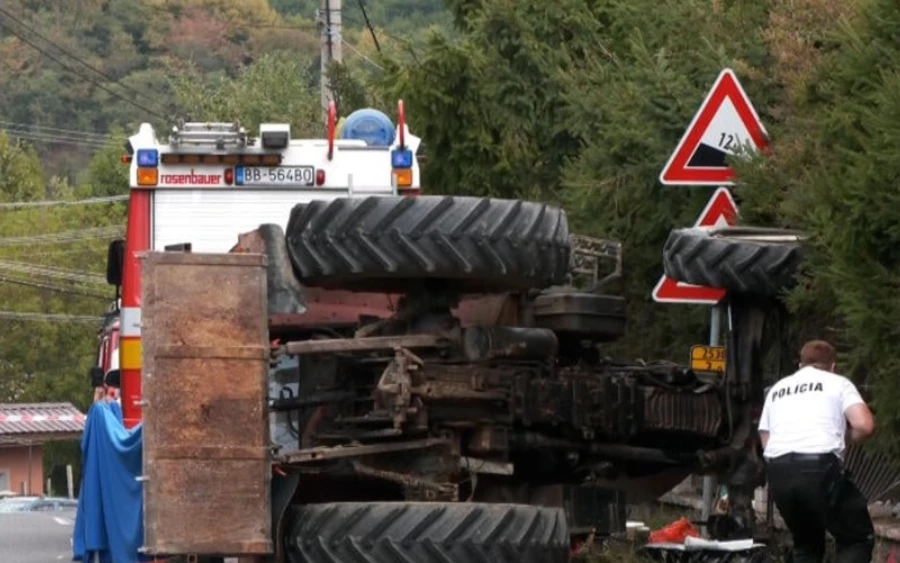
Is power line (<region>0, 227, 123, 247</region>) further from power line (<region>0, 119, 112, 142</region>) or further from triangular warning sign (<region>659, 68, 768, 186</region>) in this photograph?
triangular warning sign (<region>659, 68, 768, 186</region>)

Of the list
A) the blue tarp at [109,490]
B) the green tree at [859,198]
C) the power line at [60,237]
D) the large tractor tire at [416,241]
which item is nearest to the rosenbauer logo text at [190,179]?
the blue tarp at [109,490]

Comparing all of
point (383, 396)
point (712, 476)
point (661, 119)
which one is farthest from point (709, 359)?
point (383, 396)

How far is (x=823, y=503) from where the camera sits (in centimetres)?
1027

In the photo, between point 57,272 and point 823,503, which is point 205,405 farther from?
point 57,272

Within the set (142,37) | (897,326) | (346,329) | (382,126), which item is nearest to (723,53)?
(382,126)

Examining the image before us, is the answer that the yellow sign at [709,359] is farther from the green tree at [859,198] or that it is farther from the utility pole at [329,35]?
the utility pole at [329,35]

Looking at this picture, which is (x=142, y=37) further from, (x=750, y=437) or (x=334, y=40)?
(x=750, y=437)

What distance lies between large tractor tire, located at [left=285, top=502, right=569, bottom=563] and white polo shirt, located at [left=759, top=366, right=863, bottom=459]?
1196mm

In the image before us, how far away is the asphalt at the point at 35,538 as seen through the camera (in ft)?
60.3

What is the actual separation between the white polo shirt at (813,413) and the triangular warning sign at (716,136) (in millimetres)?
2332

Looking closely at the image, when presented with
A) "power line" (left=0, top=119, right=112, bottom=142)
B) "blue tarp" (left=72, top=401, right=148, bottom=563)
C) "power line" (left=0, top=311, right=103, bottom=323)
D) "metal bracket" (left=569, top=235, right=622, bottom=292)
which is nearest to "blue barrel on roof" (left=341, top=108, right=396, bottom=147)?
"blue tarp" (left=72, top=401, right=148, bottom=563)

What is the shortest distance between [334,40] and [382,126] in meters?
16.2

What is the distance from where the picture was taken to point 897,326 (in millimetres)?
9836

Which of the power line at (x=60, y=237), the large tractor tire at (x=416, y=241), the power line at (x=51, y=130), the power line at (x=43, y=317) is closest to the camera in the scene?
the large tractor tire at (x=416, y=241)
